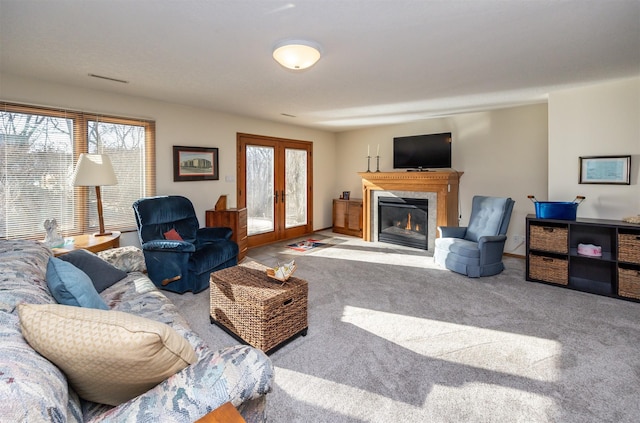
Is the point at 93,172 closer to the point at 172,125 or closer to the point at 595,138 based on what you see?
the point at 172,125

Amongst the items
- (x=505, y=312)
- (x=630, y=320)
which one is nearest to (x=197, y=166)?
(x=505, y=312)

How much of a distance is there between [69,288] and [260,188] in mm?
4533

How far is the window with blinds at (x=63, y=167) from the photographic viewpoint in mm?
3289

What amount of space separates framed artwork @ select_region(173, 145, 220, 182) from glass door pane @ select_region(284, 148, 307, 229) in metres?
1.67

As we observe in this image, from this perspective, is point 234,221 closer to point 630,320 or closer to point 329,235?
point 329,235

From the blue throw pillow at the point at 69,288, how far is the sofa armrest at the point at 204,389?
75 centimetres

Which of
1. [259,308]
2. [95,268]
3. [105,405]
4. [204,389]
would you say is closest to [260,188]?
[95,268]

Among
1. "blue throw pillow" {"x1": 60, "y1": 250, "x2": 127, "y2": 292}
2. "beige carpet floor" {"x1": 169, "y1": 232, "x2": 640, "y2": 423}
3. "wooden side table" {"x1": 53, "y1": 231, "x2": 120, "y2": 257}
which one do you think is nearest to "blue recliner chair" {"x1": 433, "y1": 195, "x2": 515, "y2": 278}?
"beige carpet floor" {"x1": 169, "y1": 232, "x2": 640, "y2": 423}

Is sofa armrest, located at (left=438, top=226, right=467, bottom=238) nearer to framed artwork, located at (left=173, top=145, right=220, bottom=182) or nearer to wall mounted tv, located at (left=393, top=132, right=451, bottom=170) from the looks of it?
wall mounted tv, located at (left=393, top=132, right=451, bottom=170)

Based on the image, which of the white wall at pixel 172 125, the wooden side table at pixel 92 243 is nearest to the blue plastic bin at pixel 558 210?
the white wall at pixel 172 125

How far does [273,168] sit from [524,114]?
4240mm

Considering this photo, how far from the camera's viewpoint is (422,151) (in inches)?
225

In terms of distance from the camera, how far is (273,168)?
614 cm

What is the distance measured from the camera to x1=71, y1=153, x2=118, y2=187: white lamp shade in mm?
3266
